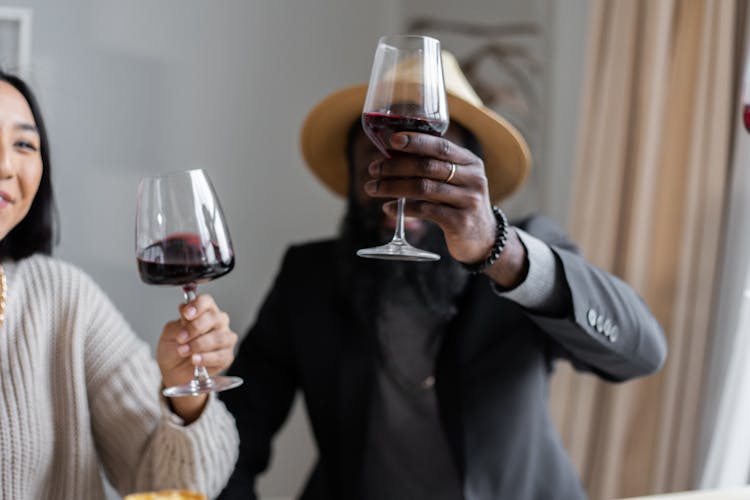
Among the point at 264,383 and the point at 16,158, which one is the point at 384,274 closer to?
the point at 264,383

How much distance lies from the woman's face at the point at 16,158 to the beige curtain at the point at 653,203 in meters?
1.34

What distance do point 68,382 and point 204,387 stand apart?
37 cm

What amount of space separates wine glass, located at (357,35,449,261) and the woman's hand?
244 mm

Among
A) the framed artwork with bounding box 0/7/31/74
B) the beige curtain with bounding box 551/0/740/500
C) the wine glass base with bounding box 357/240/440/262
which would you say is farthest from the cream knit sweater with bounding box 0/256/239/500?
the beige curtain with bounding box 551/0/740/500

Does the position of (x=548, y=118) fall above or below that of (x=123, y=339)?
above

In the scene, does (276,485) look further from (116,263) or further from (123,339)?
(123,339)

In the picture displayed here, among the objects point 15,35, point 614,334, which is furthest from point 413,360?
point 15,35

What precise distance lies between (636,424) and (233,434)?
111 cm

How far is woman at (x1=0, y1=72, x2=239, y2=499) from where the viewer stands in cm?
124

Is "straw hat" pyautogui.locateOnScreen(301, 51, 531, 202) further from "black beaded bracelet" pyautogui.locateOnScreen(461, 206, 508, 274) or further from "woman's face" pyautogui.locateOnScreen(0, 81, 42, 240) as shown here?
"woman's face" pyautogui.locateOnScreen(0, 81, 42, 240)

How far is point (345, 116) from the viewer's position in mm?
1804

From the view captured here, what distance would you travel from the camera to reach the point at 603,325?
53.9 inches

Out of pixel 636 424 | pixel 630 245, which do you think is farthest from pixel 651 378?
pixel 630 245

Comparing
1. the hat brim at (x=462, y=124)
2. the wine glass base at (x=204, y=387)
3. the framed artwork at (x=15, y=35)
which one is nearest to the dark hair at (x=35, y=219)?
the wine glass base at (x=204, y=387)
